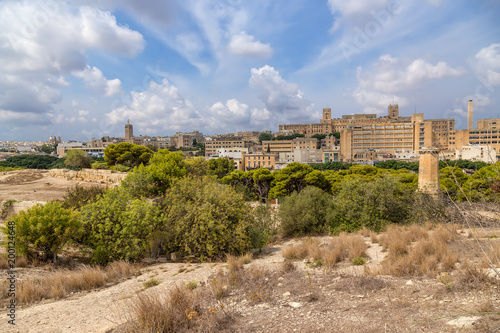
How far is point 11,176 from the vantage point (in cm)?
2488

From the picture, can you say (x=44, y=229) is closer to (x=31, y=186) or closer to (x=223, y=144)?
(x=31, y=186)

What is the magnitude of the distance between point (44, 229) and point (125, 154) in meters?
27.0

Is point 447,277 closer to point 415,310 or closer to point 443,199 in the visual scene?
point 415,310

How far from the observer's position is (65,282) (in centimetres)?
692

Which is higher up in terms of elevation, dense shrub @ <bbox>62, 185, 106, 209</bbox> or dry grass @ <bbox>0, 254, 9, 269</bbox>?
dense shrub @ <bbox>62, 185, 106, 209</bbox>

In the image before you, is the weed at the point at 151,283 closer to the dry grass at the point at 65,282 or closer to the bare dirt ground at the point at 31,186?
the dry grass at the point at 65,282

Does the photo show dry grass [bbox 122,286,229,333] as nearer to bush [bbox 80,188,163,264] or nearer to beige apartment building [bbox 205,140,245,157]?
bush [bbox 80,188,163,264]

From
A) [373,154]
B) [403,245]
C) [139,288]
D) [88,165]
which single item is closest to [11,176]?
[88,165]

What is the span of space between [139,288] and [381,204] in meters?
11.5

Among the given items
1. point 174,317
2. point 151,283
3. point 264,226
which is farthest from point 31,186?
point 174,317

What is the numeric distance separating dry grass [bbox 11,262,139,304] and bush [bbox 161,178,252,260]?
1.96m

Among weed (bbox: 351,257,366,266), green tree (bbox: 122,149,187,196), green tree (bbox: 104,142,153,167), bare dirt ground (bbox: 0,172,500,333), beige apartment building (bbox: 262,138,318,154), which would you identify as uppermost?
beige apartment building (bbox: 262,138,318,154)

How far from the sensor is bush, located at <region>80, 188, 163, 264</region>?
9258 millimetres

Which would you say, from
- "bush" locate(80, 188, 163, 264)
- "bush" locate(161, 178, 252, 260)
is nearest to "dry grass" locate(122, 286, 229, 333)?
"bush" locate(161, 178, 252, 260)
